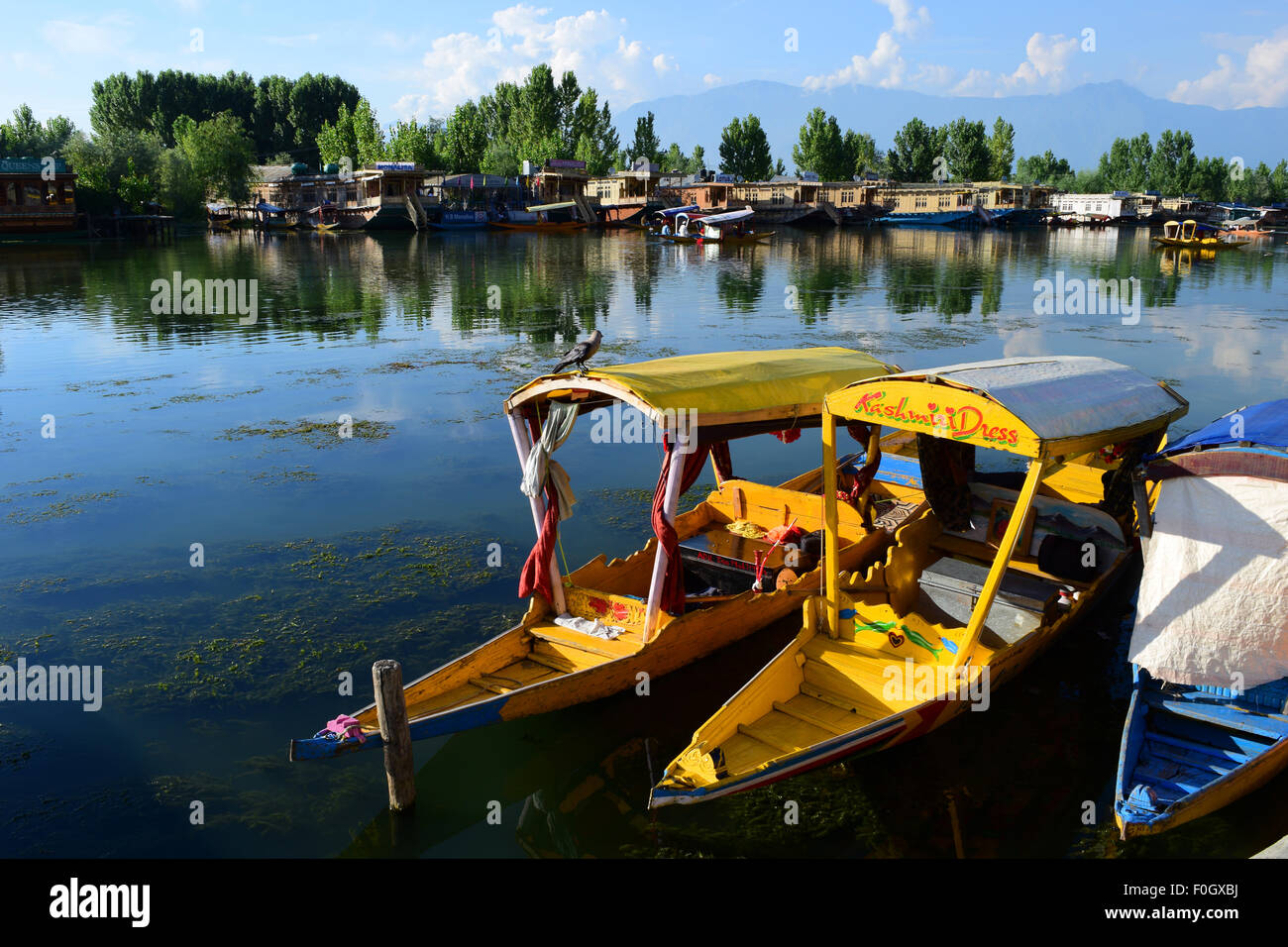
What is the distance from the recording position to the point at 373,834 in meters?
8.20

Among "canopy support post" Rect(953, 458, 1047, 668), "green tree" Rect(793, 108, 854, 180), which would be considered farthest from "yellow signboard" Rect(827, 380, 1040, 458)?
"green tree" Rect(793, 108, 854, 180)

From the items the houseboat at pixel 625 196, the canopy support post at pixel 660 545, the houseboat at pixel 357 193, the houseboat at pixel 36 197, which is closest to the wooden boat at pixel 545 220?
the houseboat at pixel 625 196

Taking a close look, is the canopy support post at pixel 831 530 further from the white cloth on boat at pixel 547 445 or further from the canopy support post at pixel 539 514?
the canopy support post at pixel 539 514

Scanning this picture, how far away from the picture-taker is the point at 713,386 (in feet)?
34.6

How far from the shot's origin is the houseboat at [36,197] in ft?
207

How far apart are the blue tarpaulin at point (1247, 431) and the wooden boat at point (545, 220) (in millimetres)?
80123

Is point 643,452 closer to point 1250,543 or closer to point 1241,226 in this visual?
point 1250,543

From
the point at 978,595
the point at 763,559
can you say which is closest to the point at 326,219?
the point at 763,559

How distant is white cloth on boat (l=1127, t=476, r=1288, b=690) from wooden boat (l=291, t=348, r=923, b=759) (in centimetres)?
322

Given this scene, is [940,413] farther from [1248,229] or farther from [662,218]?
[1248,229]

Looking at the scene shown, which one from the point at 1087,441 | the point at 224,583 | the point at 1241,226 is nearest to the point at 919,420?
the point at 1087,441

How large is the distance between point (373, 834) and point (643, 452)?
11662mm

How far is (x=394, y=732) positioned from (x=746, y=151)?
407 feet
